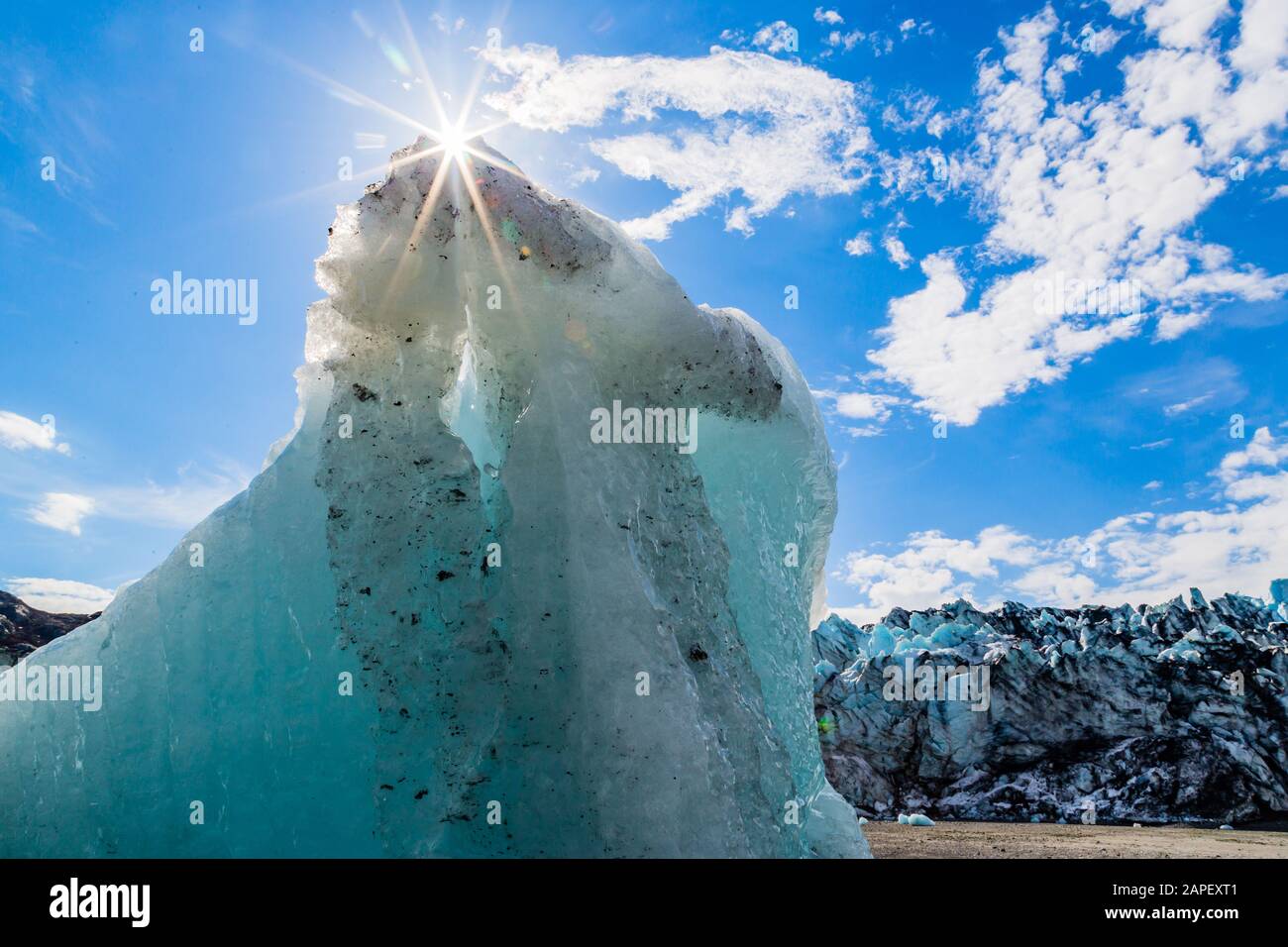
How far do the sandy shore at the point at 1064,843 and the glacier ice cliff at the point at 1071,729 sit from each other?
3057 mm

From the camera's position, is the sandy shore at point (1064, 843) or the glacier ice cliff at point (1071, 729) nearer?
the sandy shore at point (1064, 843)

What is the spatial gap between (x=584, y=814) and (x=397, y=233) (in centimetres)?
404

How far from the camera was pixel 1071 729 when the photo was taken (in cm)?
2464

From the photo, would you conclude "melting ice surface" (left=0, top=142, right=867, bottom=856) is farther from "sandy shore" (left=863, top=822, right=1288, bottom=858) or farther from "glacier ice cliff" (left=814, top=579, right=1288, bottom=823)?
"glacier ice cliff" (left=814, top=579, right=1288, bottom=823)

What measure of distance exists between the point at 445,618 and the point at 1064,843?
43.2 ft

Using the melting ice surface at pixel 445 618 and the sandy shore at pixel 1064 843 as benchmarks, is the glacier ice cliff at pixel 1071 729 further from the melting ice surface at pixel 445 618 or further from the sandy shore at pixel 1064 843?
the melting ice surface at pixel 445 618

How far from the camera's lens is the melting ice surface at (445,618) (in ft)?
16.8

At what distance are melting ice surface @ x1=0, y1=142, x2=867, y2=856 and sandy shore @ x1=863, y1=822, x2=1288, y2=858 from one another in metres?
6.19

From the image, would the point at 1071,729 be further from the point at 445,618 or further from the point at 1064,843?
the point at 445,618

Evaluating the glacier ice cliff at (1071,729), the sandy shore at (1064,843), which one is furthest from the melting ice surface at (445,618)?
the glacier ice cliff at (1071,729)

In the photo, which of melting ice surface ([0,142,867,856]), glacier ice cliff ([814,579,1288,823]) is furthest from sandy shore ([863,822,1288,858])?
melting ice surface ([0,142,867,856])

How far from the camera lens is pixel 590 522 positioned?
549cm

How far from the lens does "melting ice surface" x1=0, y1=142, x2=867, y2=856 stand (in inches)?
202

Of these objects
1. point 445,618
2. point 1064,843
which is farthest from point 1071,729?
point 445,618
